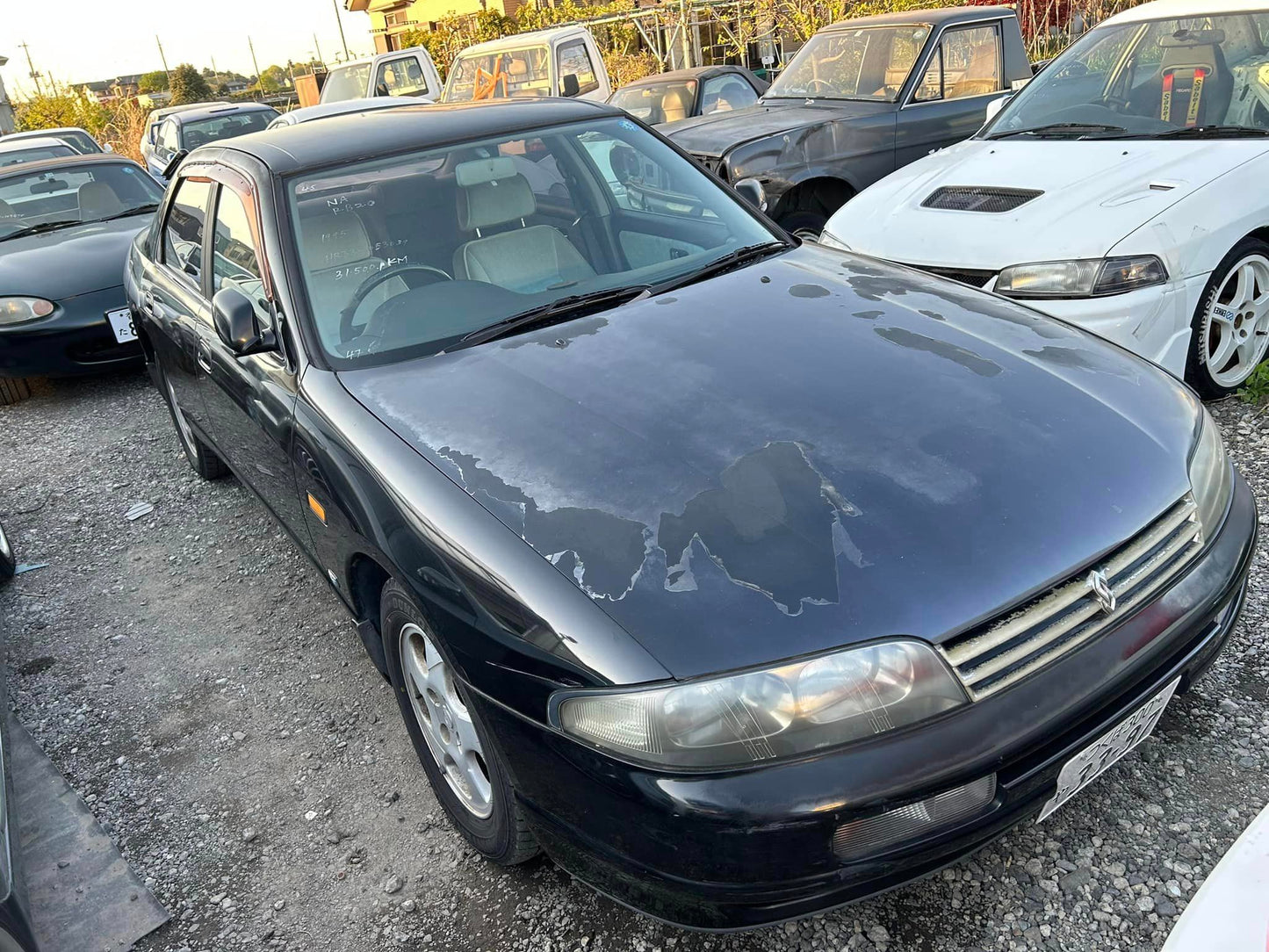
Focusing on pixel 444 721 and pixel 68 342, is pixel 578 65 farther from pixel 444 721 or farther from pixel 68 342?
pixel 444 721

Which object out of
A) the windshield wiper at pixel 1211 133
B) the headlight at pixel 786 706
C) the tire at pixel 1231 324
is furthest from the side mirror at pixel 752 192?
the headlight at pixel 786 706

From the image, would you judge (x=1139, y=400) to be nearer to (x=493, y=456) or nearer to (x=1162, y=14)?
(x=493, y=456)

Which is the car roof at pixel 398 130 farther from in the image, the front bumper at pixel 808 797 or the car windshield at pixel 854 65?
the car windshield at pixel 854 65

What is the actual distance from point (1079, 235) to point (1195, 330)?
597 millimetres

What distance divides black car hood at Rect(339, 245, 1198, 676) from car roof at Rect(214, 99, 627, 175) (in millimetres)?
836

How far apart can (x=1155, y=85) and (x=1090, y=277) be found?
149 cm

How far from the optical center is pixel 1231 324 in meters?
3.86

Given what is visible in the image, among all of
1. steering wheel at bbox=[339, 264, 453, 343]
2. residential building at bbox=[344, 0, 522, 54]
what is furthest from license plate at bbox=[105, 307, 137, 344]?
residential building at bbox=[344, 0, 522, 54]

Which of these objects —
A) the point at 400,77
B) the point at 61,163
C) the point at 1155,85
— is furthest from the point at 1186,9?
the point at 400,77

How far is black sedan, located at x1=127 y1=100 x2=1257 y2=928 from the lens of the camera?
1610 millimetres

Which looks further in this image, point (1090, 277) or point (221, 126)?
point (221, 126)

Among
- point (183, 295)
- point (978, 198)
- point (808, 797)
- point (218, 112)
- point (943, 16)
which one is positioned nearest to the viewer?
point (808, 797)

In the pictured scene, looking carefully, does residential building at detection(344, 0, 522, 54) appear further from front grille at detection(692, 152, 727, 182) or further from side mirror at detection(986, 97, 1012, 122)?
side mirror at detection(986, 97, 1012, 122)

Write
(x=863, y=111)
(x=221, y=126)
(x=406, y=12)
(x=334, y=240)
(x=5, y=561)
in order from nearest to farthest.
A: (x=334, y=240), (x=5, y=561), (x=863, y=111), (x=221, y=126), (x=406, y=12)
